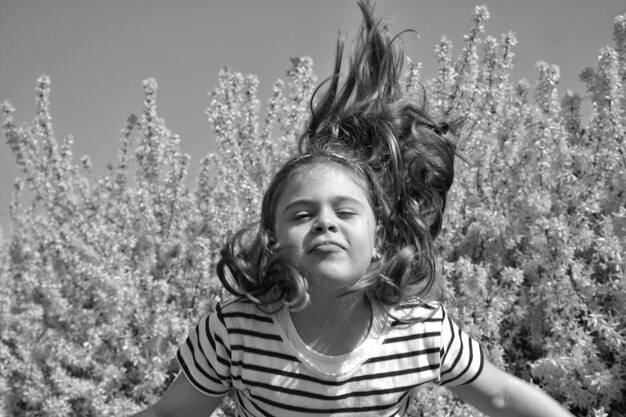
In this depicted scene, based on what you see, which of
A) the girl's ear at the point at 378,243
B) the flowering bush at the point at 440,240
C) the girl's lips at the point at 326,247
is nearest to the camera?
the girl's lips at the point at 326,247

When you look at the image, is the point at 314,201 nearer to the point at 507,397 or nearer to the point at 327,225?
the point at 327,225

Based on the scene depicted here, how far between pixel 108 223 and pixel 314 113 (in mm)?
3030

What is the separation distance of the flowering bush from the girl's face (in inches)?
48.6

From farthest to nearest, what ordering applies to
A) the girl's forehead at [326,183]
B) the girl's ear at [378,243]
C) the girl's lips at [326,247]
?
1. the girl's ear at [378,243]
2. the girl's forehead at [326,183]
3. the girl's lips at [326,247]

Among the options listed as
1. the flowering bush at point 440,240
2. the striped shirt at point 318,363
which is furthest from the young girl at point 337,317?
the flowering bush at point 440,240

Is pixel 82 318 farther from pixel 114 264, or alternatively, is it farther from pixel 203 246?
pixel 203 246

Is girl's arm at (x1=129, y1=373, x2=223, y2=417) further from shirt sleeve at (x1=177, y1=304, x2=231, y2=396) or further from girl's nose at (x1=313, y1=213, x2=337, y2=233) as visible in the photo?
girl's nose at (x1=313, y1=213, x2=337, y2=233)

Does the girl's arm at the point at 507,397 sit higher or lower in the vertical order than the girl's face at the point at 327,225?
lower

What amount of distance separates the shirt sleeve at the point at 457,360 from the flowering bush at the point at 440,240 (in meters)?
0.96

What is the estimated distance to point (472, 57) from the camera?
4.08 m

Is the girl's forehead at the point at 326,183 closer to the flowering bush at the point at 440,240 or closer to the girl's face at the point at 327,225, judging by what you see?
the girl's face at the point at 327,225

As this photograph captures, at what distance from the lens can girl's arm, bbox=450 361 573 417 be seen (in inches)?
75.1

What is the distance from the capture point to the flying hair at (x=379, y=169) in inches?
80.3

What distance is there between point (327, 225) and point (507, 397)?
67 centimetres
